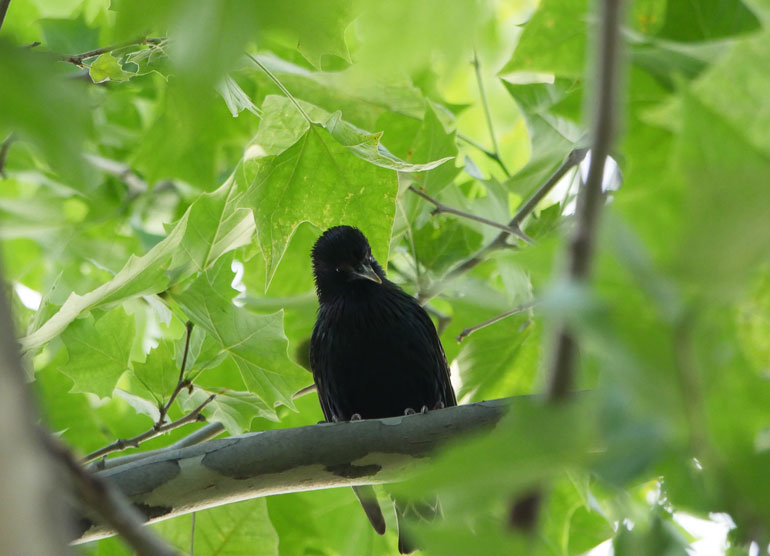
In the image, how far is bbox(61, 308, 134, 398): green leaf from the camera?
272cm

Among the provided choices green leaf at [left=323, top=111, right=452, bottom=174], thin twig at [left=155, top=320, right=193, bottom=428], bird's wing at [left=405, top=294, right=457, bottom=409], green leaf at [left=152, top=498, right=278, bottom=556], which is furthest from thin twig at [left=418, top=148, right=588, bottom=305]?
green leaf at [left=152, top=498, right=278, bottom=556]

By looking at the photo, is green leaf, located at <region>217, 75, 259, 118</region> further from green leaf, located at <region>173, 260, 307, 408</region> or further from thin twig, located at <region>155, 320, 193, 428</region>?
thin twig, located at <region>155, 320, 193, 428</region>

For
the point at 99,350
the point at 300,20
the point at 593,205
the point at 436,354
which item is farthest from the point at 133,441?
the point at 593,205

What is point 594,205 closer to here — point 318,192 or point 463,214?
point 318,192

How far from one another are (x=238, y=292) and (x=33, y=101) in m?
1.85

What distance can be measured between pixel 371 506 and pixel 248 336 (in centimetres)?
91

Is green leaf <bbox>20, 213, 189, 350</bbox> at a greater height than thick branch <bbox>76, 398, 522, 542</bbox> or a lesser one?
greater

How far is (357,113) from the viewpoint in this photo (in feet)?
9.96

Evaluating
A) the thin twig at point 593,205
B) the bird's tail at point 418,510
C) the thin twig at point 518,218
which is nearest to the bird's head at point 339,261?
the thin twig at point 518,218

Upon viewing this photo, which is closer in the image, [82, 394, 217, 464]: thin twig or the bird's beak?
[82, 394, 217, 464]: thin twig

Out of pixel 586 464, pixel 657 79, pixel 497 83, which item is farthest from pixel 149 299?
pixel 497 83

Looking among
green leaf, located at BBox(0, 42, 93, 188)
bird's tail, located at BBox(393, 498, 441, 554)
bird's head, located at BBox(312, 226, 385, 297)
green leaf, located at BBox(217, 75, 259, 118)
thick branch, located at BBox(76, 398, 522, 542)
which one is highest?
green leaf, located at BBox(0, 42, 93, 188)

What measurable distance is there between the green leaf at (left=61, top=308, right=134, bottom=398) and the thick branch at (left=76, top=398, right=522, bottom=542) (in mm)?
789

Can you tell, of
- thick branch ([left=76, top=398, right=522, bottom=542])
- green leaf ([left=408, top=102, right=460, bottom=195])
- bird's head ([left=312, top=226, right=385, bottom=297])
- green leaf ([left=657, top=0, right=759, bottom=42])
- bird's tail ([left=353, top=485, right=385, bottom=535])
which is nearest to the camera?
green leaf ([left=657, top=0, right=759, bottom=42])
